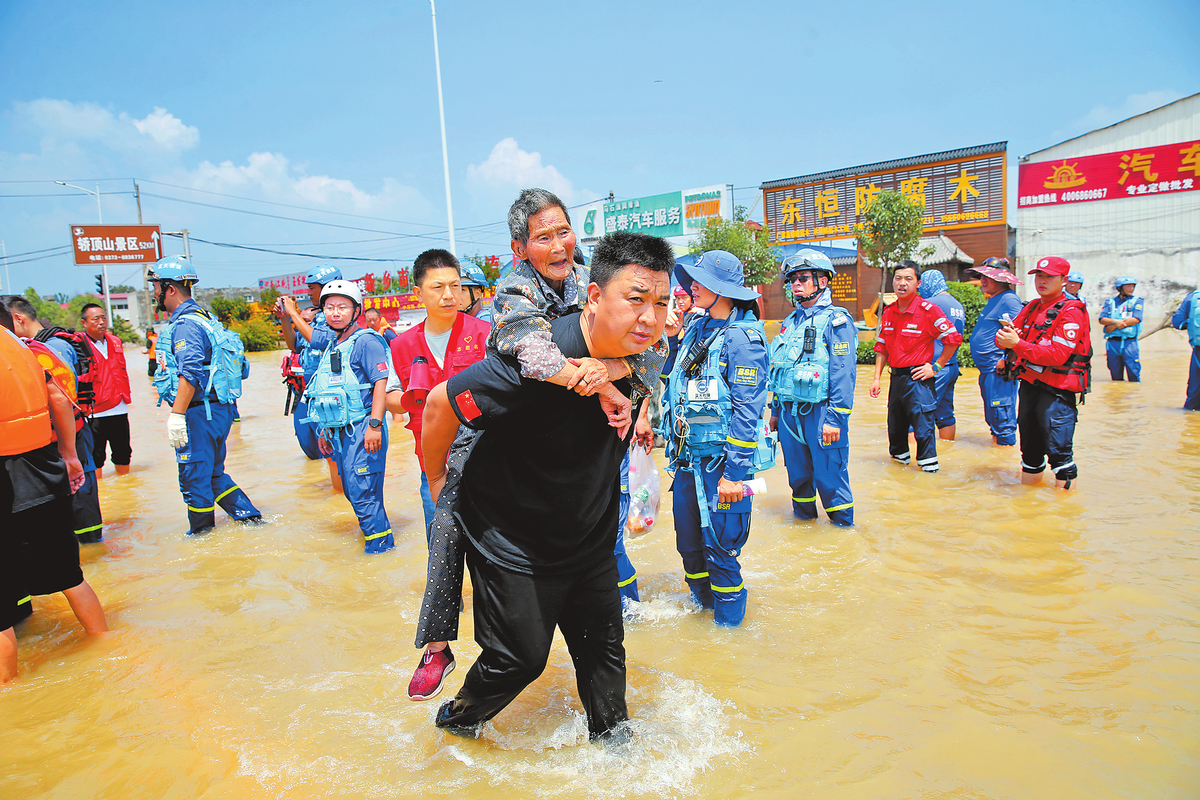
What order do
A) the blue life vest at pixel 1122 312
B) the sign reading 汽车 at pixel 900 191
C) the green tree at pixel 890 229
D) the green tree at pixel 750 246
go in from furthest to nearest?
the green tree at pixel 750 246 → the sign reading 汽车 at pixel 900 191 → the green tree at pixel 890 229 → the blue life vest at pixel 1122 312

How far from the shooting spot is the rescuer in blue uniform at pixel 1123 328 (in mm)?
11789

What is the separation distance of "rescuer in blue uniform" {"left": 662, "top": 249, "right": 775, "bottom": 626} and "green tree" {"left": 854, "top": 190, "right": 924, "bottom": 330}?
62.5 ft

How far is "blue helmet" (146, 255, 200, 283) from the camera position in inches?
214

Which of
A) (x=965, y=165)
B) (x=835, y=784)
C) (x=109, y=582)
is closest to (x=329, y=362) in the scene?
(x=109, y=582)

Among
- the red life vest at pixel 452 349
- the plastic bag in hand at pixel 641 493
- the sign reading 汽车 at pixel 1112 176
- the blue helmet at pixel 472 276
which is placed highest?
the sign reading 汽车 at pixel 1112 176

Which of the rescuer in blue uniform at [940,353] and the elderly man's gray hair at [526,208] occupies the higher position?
the elderly man's gray hair at [526,208]

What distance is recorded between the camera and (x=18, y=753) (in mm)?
2822

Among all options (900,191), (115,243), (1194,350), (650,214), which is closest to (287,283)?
(115,243)

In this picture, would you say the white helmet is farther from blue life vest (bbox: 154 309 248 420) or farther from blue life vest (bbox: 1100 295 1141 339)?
blue life vest (bbox: 1100 295 1141 339)

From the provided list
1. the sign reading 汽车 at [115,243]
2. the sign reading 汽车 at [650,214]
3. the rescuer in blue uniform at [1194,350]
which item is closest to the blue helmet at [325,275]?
the rescuer in blue uniform at [1194,350]

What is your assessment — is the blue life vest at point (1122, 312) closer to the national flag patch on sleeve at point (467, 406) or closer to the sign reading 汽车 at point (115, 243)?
the national flag patch on sleeve at point (467, 406)

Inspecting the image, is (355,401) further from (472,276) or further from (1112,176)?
(1112,176)

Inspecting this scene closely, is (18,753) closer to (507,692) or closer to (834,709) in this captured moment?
(507,692)

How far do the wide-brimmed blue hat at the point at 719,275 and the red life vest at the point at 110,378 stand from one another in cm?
734
